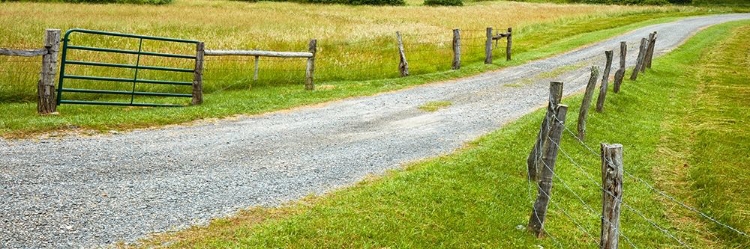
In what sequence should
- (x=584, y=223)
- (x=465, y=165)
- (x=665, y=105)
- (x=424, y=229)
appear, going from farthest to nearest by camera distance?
(x=665, y=105) < (x=465, y=165) < (x=584, y=223) < (x=424, y=229)

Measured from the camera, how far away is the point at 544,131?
31.3 ft

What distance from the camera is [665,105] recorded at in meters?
19.4

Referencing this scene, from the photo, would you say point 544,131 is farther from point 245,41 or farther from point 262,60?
point 245,41

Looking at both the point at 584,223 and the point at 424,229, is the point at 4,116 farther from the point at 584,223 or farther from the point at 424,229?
the point at 584,223

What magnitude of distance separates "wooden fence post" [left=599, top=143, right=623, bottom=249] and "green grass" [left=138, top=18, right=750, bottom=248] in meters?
1.52

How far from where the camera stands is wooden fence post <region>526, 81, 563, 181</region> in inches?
355

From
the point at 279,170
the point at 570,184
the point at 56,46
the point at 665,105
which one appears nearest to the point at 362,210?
the point at 279,170

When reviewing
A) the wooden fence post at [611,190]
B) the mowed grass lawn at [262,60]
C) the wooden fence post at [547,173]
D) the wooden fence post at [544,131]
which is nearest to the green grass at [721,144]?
the wooden fence post at [544,131]

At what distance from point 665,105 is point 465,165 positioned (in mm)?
11378

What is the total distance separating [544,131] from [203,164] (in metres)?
5.35

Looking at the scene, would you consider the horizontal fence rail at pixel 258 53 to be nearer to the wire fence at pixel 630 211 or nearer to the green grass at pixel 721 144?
the wire fence at pixel 630 211

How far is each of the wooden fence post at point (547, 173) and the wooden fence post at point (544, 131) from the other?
24 cm

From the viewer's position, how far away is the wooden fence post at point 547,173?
27.2 ft

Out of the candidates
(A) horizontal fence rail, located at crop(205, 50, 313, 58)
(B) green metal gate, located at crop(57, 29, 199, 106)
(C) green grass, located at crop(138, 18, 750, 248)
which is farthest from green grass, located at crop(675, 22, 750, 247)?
(B) green metal gate, located at crop(57, 29, 199, 106)
